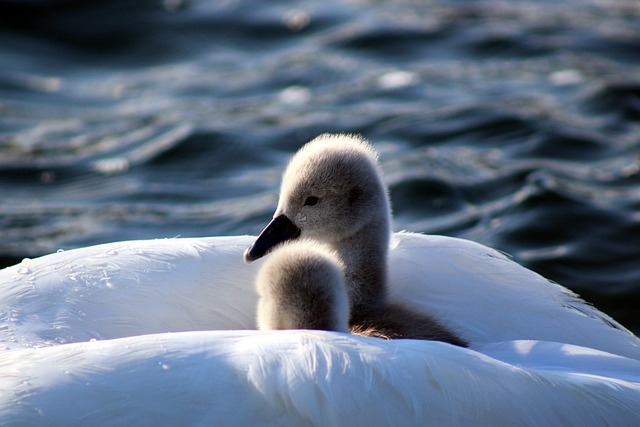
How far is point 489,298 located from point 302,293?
56 centimetres

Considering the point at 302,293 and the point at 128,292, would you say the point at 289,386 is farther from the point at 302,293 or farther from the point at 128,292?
the point at 128,292

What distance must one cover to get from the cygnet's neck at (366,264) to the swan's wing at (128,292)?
0.93 feet

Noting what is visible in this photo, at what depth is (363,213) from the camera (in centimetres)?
331

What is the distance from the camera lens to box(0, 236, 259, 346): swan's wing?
285cm

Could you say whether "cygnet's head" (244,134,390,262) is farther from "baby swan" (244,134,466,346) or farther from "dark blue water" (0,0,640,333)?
"dark blue water" (0,0,640,333)

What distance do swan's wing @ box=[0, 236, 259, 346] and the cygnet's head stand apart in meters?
0.23

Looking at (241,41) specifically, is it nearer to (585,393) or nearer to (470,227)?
(470,227)

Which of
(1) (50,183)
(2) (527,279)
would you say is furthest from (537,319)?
(1) (50,183)

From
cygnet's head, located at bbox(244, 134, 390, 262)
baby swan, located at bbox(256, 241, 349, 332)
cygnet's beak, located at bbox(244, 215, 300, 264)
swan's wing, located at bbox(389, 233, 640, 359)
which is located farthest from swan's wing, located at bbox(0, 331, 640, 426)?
cygnet's head, located at bbox(244, 134, 390, 262)

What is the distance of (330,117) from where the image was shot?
22.6ft

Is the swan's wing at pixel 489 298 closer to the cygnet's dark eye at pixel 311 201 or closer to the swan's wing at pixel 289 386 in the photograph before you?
the cygnet's dark eye at pixel 311 201

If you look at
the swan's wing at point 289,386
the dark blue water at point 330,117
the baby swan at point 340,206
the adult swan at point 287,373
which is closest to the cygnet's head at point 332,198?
the baby swan at point 340,206

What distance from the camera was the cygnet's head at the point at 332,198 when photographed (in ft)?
10.9

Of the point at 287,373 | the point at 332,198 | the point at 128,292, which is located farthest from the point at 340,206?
the point at 287,373
